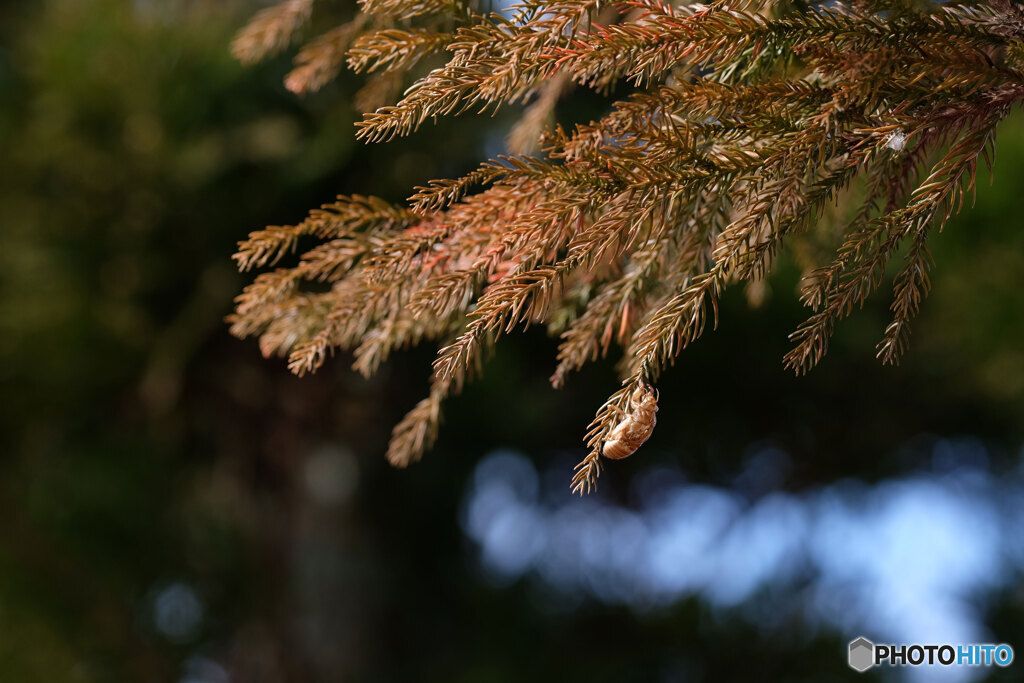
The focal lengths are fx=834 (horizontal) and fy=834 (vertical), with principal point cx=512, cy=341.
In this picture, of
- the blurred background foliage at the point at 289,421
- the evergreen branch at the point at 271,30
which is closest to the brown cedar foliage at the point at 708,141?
the evergreen branch at the point at 271,30

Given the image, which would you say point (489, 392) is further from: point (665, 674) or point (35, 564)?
point (35, 564)

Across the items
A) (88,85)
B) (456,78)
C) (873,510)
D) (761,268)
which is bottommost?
(873,510)

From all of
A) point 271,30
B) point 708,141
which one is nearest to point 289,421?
point 271,30

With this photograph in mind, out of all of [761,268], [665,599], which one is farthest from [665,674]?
[761,268]

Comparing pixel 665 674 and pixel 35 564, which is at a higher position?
pixel 35 564

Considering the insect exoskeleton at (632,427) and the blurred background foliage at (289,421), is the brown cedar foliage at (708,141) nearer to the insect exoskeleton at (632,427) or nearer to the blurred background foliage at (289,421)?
the insect exoskeleton at (632,427)

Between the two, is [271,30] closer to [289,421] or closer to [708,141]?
[708,141]
